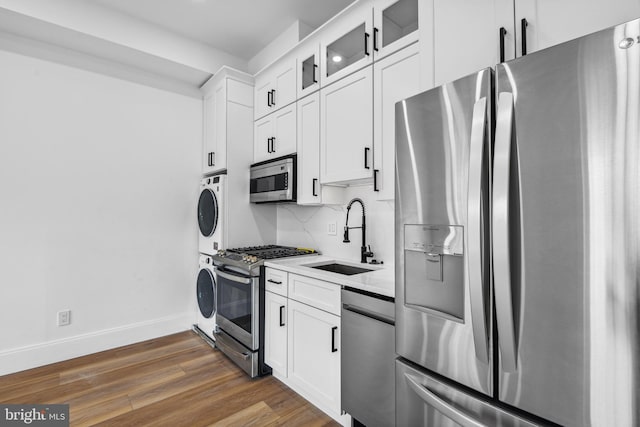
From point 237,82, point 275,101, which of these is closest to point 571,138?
point 275,101

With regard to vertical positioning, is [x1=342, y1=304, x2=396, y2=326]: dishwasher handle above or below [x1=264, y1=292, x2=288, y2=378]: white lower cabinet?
above

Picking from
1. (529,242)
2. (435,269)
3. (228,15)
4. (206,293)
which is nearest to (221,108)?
(228,15)

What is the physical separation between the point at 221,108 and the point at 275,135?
719 mm

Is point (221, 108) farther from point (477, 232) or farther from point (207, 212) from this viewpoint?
point (477, 232)

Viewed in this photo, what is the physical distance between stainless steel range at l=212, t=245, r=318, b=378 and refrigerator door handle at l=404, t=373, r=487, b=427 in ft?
4.73

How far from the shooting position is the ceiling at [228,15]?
109 inches

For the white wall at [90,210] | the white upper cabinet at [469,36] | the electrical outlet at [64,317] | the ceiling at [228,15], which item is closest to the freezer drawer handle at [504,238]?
the white upper cabinet at [469,36]

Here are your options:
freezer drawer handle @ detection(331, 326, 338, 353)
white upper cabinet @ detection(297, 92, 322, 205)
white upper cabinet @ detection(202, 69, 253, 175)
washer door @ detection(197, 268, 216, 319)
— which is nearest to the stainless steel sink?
white upper cabinet @ detection(297, 92, 322, 205)

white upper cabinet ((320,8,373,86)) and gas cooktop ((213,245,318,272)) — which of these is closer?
white upper cabinet ((320,8,373,86))

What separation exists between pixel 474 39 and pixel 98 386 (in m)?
3.27

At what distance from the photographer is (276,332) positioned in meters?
2.43

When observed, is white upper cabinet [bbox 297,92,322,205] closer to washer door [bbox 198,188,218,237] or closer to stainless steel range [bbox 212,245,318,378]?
stainless steel range [bbox 212,245,318,378]

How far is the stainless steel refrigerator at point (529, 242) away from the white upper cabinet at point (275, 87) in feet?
5.92

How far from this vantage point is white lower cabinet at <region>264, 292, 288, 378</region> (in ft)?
7.72
